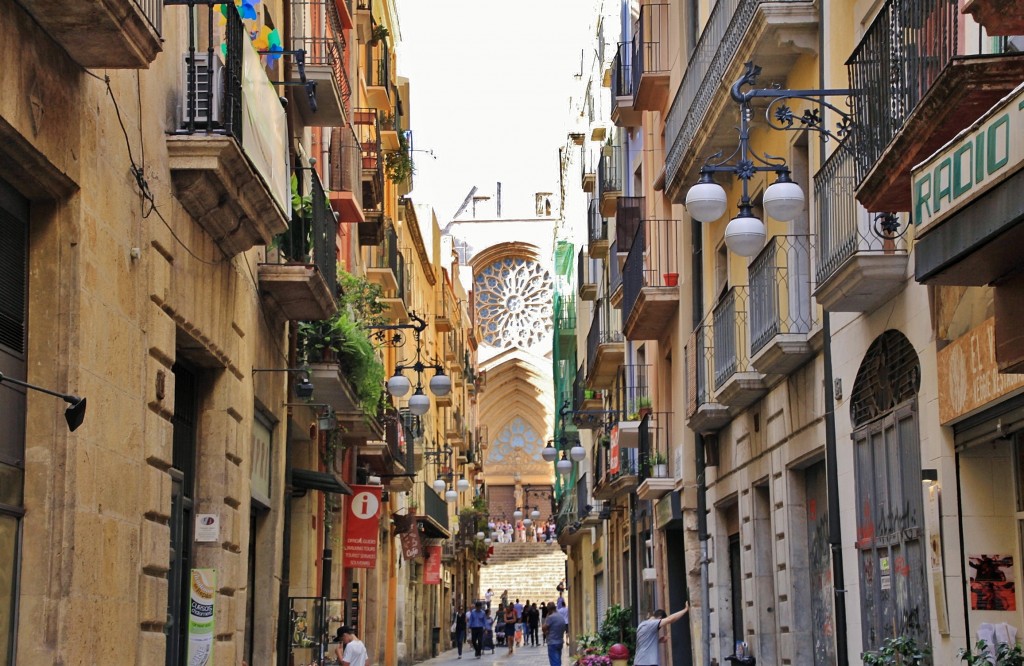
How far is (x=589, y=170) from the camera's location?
1614 inches

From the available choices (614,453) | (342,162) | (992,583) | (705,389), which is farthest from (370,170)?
(992,583)

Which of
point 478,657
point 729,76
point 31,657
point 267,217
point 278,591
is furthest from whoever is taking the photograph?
point 478,657

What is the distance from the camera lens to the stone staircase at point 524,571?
75.1 m

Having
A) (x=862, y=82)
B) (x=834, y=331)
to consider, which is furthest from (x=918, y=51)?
(x=834, y=331)

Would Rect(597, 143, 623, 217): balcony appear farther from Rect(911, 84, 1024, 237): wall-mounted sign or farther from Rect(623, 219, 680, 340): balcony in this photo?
Rect(911, 84, 1024, 237): wall-mounted sign

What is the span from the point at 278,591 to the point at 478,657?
30.0 metres

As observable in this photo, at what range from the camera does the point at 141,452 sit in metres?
11.0

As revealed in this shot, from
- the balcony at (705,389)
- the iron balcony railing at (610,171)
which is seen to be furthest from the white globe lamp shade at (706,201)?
the iron balcony railing at (610,171)

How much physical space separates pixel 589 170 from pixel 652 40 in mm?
16193

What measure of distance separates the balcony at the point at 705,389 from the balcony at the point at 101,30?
11108 mm

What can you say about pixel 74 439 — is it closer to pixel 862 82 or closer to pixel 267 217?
pixel 267 217

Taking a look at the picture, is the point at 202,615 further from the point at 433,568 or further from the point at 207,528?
the point at 433,568

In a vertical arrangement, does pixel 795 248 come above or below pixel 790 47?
below

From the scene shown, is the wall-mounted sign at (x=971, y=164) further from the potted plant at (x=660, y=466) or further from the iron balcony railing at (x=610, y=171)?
the iron balcony railing at (x=610, y=171)
